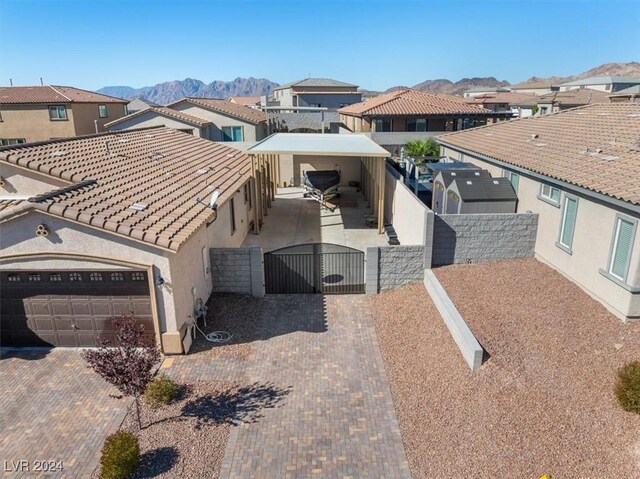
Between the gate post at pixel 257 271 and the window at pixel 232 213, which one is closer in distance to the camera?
the gate post at pixel 257 271

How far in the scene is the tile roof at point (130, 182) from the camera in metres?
10.6

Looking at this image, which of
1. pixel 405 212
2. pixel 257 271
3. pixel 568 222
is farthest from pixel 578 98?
pixel 257 271

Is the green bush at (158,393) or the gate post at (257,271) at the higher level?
the gate post at (257,271)

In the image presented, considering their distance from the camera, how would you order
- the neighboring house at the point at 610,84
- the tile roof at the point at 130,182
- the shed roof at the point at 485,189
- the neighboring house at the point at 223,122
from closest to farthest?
the tile roof at the point at 130,182 → the shed roof at the point at 485,189 → the neighboring house at the point at 223,122 → the neighboring house at the point at 610,84

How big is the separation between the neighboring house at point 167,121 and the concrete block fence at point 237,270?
22.7 m

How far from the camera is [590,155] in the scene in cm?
1427

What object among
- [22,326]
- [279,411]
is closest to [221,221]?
[22,326]

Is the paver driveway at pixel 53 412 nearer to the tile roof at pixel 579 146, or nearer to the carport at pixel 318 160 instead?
the carport at pixel 318 160

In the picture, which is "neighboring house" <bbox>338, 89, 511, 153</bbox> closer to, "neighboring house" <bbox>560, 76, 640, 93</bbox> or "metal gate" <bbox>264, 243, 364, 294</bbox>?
"metal gate" <bbox>264, 243, 364, 294</bbox>

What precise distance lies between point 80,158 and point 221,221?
5.00 meters

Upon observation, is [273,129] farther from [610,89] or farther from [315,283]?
[610,89]

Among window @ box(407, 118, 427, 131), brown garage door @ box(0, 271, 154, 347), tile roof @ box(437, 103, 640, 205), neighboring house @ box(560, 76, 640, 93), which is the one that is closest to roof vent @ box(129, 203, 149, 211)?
brown garage door @ box(0, 271, 154, 347)

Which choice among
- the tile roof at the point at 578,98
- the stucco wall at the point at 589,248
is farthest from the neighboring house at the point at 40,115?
the tile roof at the point at 578,98

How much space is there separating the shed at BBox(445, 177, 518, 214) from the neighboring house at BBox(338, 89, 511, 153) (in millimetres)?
21848
